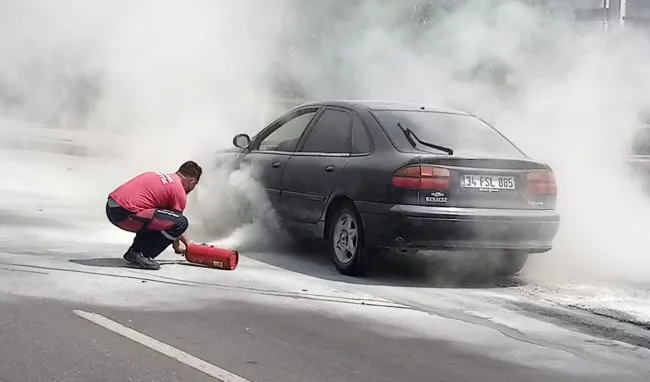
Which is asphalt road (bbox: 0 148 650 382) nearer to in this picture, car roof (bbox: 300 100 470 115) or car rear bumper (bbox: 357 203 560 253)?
car rear bumper (bbox: 357 203 560 253)

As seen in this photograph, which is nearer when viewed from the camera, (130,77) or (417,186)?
(417,186)

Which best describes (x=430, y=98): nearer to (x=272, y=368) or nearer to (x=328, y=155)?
(x=328, y=155)

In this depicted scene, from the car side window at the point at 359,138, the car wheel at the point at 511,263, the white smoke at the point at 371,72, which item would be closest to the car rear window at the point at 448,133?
the car side window at the point at 359,138

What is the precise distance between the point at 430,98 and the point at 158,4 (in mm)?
4536

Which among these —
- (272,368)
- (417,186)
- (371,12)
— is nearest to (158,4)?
(371,12)

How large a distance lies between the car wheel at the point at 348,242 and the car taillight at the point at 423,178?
53 cm

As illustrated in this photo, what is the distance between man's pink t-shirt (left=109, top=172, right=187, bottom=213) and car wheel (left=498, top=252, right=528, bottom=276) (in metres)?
2.66

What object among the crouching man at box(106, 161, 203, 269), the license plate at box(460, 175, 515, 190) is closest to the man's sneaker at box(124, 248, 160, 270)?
the crouching man at box(106, 161, 203, 269)

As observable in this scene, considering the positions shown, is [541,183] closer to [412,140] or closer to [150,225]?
[412,140]

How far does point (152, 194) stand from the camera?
25.7 ft

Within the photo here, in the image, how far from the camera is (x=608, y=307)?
23.9ft

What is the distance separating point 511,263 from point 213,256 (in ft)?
8.03

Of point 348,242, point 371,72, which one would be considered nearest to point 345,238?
point 348,242

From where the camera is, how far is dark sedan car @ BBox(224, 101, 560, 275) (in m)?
7.56
